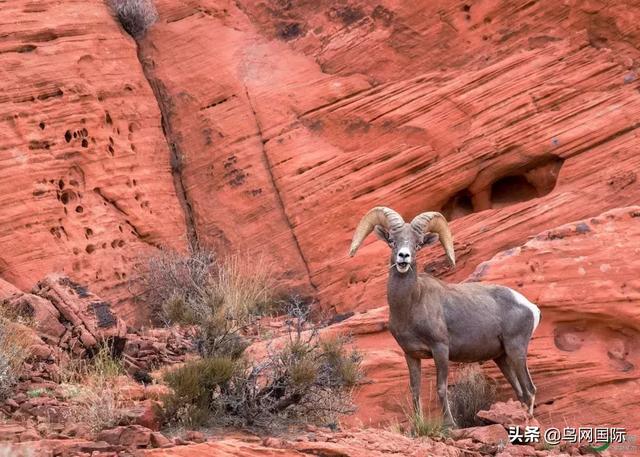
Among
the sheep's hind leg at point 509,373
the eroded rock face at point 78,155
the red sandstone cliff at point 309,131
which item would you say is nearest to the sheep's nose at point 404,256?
the sheep's hind leg at point 509,373

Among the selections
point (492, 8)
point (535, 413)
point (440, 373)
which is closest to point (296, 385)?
point (440, 373)

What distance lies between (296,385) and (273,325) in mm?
4393

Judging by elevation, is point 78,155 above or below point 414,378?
above

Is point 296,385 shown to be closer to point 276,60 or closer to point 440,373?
point 440,373

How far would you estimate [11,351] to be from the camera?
9.67 m

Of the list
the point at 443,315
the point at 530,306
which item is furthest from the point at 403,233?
the point at 530,306

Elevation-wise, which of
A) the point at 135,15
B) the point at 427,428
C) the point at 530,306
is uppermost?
the point at 135,15

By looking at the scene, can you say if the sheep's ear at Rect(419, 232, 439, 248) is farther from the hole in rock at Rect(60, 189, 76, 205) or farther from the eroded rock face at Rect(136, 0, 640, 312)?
the hole in rock at Rect(60, 189, 76, 205)

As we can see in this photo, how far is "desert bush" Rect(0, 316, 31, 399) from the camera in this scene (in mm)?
9055

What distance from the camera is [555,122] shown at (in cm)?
1477

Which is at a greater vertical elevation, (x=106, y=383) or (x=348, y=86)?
(x=348, y=86)

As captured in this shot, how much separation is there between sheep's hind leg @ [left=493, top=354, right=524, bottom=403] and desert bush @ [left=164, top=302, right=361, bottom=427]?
6.18 feet

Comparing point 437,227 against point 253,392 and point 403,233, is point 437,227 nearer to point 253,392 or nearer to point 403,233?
point 403,233

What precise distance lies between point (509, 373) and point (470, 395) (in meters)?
0.47
